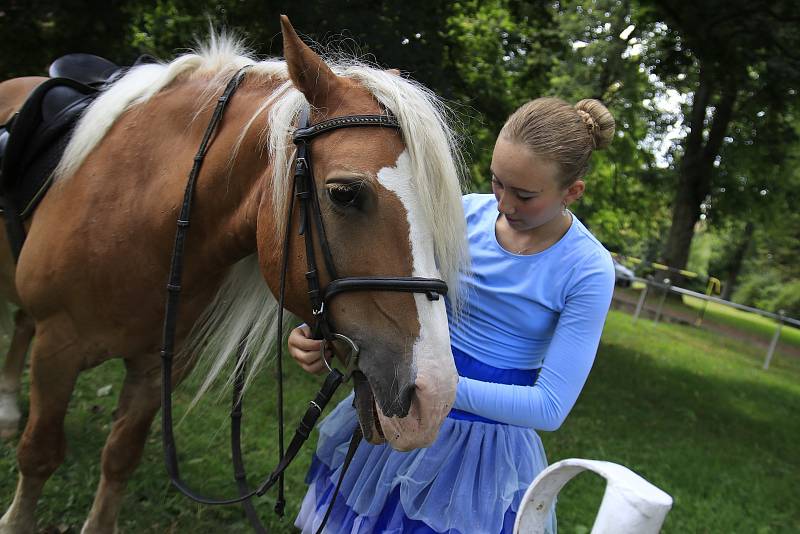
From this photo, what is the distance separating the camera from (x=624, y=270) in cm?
2261

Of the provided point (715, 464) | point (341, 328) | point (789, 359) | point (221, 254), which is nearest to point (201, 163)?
point (221, 254)

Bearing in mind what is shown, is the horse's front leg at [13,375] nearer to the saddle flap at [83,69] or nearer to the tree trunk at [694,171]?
the saddle flap at [83,69]

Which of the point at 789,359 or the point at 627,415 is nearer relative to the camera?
Answer: the point at 627,415

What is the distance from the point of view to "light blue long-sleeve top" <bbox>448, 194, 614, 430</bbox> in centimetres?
166

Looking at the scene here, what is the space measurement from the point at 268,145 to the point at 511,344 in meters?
0.93

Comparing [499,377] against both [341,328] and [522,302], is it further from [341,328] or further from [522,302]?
[341,328]

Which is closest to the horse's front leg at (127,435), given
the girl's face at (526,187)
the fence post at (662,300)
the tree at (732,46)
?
the girl's face at (526,187)

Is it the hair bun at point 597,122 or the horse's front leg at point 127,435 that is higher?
the hair bun at point 597,122

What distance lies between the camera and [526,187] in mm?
1649

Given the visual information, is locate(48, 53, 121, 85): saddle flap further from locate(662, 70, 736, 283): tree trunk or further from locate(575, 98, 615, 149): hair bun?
locate(662, 70, 736, 283): tree trunk

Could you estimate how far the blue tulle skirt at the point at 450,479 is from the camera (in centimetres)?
170

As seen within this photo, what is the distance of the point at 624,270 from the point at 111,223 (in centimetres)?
2243

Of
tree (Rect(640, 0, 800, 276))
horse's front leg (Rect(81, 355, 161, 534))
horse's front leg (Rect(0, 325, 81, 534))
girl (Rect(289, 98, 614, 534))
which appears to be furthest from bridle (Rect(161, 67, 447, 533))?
tree (Rect(640, 0, 800, 276))

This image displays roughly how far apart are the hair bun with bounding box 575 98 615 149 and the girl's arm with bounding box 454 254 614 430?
14.4 inches
